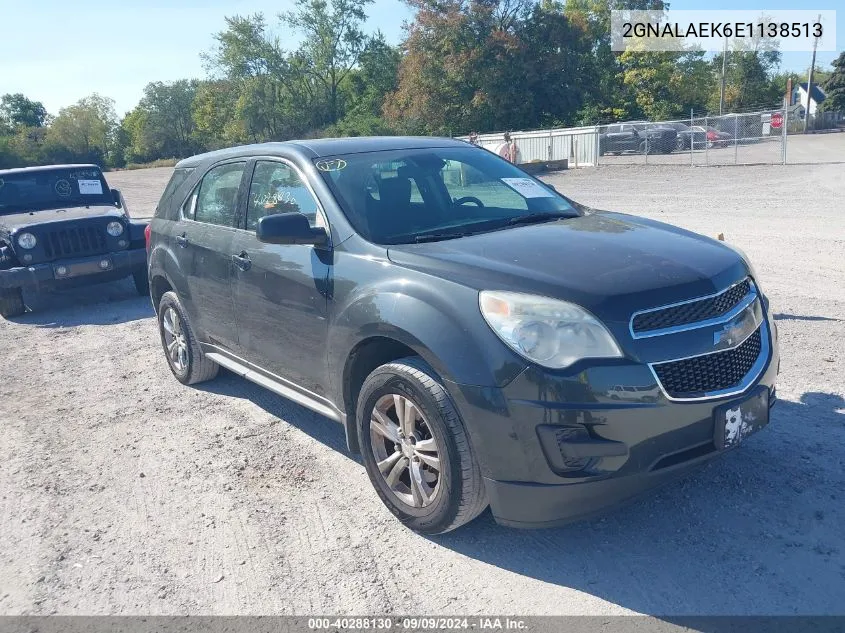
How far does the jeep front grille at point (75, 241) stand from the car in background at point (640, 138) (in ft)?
86.1

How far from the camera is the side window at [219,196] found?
16.7ft

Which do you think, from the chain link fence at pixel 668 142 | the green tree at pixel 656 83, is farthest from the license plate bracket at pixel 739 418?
the green tree at pixel 656 83

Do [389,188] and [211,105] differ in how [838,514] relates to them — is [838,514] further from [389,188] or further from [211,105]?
[211,105]

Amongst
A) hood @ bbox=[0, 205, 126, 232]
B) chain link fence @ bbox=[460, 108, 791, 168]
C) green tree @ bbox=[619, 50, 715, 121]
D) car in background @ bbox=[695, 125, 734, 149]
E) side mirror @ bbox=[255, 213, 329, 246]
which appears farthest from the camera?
green tree @ bbox=[619, 50, 715, 121]

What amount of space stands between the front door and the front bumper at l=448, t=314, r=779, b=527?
1.32 meters

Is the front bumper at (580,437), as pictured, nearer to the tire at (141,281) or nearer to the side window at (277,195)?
the side window at (277,195)

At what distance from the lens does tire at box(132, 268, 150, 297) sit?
1010 centimetres

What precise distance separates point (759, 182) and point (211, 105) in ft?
206

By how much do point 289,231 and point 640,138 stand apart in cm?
3236

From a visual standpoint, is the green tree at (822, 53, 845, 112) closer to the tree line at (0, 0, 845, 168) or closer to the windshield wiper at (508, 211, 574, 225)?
the tree line at (0, 0, 845, 168)

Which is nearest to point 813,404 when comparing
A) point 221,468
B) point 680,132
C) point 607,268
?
point 607,268

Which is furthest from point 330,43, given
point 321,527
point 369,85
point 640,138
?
point 321,527

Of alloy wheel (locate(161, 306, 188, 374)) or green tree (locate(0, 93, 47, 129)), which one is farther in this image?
green tree (locate(0, 93, 47, 129))

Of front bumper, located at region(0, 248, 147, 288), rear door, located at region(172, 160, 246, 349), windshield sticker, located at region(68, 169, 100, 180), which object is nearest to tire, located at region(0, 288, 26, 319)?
front bumper, located at region(0, 248, 147, 288)
